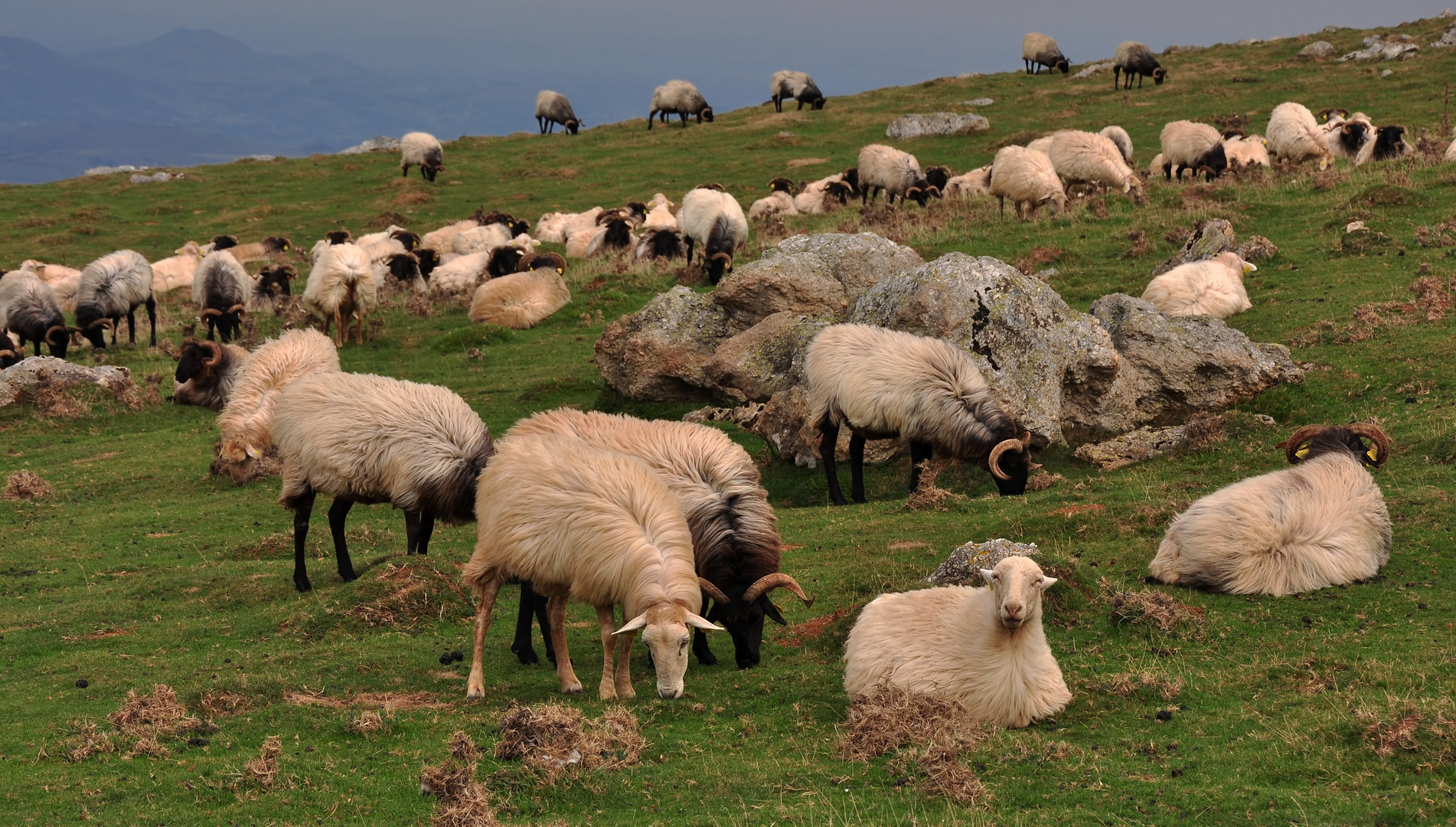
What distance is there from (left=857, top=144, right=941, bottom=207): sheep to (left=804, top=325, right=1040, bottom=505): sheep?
79.5ft

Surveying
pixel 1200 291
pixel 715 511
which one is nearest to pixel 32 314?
pixel 715 511

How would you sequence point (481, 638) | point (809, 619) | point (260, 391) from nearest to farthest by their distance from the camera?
point (481, 638) → point (809, 619) → point (260, 391)

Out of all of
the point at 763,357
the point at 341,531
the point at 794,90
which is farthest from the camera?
the point at 794,90

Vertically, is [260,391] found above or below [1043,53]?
below

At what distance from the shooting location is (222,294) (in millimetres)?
28172

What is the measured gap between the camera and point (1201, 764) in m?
6.91

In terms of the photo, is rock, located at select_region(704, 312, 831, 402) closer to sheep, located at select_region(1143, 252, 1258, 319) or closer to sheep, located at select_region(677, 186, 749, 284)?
sheep, located at select_region(1143, 252, 1258, 319)

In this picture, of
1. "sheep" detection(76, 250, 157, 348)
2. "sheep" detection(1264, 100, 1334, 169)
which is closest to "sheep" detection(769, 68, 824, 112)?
"sheep" detection(1264, 100, 1334, 169)

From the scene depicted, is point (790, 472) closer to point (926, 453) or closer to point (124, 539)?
point (926, 453)

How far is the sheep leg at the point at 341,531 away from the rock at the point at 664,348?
322 inches

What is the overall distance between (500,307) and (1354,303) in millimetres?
18213

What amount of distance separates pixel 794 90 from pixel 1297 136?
1749 inches

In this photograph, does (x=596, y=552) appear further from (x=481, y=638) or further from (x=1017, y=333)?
(x=1017, y=333)

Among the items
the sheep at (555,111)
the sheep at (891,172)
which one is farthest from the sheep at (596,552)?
the sheep at (555,111)
